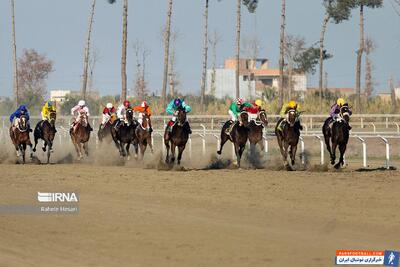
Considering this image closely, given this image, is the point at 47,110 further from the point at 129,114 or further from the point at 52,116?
the point at 129,114

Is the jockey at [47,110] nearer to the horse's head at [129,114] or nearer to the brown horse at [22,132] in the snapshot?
the brown horse at [22,132]

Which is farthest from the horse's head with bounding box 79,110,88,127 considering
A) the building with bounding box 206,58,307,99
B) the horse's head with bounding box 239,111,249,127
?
the building with bounding box 206,58,307,99

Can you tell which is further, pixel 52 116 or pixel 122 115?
pixel 52 116

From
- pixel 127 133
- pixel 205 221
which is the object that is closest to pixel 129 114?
Answer: pixel 127 133

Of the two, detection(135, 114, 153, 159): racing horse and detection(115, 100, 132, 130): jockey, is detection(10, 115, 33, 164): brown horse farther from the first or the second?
detection(135, 114, 153, 159): racing horse

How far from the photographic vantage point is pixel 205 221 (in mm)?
14352

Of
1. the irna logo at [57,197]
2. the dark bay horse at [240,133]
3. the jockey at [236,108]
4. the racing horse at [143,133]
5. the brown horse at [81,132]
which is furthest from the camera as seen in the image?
the brown horse at [81,132]

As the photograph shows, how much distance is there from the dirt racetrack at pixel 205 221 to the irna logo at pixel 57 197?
213mm

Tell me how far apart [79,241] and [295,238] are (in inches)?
101

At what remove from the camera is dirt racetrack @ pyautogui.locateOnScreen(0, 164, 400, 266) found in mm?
11453

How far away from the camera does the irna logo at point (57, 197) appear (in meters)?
17.5

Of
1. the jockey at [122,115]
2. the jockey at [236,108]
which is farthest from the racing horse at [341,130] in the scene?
the jockey at [122,115]

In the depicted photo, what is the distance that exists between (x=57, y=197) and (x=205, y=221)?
4294 millimetres

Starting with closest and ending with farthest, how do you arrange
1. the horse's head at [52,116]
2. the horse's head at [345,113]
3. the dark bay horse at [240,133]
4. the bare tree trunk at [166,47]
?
the horse's head at [345,113]
the dark bay horse at [240,133]
the horse's head at [52,116]
the bare tree trunk at [166,47]
